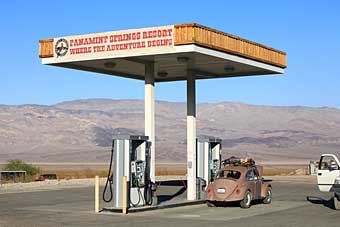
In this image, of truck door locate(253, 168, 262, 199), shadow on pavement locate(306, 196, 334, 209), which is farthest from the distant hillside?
truck door locate(253, 168, 262, 199)

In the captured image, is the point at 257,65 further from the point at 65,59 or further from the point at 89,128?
the point at 89,128

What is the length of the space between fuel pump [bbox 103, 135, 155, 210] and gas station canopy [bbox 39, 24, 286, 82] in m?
3.22

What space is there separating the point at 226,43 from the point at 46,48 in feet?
22.5

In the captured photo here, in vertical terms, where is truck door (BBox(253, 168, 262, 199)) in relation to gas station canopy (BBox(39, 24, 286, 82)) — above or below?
below

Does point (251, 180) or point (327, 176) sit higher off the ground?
point (327, 176)

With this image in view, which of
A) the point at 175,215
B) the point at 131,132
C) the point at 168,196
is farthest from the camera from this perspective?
the point at 131,132

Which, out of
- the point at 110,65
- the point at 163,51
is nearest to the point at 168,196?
the point at 110,65

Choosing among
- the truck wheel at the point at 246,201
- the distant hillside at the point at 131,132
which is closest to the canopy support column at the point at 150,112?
the truck wheel at the point at 246,201

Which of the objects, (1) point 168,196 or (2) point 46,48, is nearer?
(2) point 46,48

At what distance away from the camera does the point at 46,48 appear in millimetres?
25953

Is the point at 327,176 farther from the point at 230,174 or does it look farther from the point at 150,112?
the point at 150,112

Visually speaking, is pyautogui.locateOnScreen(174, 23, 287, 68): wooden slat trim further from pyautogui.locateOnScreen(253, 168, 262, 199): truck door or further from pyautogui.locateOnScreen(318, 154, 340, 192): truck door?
pyautogui.locateOnScreen(318, 154, 340, 192): truck door

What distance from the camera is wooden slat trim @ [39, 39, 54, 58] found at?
84.6 feet

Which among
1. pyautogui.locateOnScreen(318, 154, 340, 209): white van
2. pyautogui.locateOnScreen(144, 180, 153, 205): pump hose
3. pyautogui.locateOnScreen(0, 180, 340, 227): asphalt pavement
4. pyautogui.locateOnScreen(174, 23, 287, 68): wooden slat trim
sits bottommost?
pyautogui.locateOnScreen(0, 180, 340, 227): asphalt pavement
